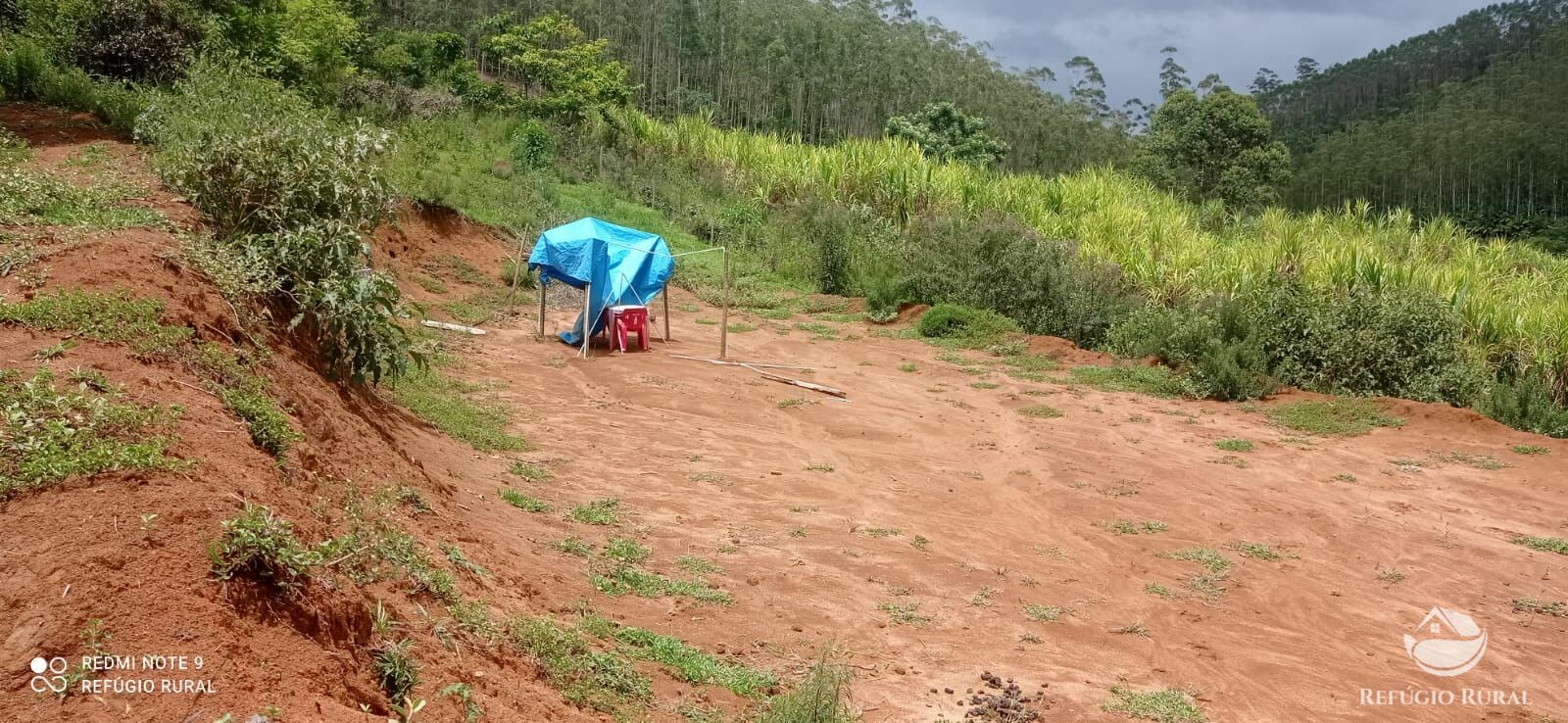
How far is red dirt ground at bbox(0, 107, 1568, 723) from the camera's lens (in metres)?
2.76

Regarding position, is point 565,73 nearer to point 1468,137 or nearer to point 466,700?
point 466,700

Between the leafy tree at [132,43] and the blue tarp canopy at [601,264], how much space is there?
4.84 metres

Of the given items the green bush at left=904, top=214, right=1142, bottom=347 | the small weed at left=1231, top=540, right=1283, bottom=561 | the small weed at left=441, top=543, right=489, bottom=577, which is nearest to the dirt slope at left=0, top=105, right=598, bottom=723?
the small weed at left=441, top=543, right=489, bottom=577

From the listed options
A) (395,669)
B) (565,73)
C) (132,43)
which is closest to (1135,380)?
(395,669)

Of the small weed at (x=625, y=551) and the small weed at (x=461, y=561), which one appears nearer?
the small weed at (x=461, y=561)

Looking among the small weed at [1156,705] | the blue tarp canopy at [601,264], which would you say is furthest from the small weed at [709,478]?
the blue tarp canopy at [601,264]

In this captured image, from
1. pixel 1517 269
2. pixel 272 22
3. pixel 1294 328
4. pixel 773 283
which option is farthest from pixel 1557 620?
pixel 272 22

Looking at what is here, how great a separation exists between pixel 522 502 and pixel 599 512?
0.47m

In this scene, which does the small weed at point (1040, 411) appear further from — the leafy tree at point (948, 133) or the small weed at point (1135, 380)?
the leafy tree at point (948, 133)

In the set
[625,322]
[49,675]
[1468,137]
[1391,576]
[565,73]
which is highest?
[1468,137]

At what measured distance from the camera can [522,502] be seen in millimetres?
5984

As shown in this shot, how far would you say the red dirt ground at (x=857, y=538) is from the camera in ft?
9.04

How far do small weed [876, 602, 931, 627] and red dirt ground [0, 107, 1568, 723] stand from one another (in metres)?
0.08

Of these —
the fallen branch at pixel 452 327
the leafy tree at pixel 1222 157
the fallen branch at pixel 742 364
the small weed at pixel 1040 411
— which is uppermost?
the leafy tree at pixel 1222 157
